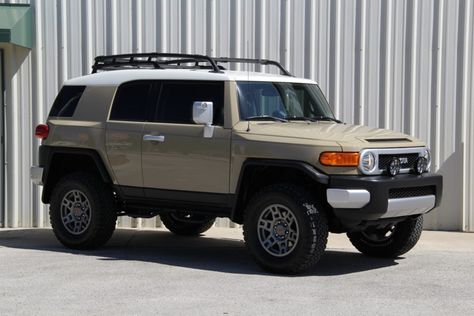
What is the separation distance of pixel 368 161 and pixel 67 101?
3904mm

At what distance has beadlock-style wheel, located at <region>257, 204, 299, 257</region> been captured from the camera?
7582mm

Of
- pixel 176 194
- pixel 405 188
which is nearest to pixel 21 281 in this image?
pixel 176 194

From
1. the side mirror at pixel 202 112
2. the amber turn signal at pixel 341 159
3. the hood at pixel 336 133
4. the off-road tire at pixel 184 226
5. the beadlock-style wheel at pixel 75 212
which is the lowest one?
the off-road tire at pixel 184 226

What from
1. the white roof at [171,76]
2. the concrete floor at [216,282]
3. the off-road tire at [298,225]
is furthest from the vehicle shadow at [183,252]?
the white roof at [171,76]

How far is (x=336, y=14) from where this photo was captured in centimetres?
1113

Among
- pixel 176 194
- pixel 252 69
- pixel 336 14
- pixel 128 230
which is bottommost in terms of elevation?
pixel 128 230

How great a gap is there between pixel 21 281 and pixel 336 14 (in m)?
5.97

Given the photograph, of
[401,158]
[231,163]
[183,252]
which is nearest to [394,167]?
[401,158]

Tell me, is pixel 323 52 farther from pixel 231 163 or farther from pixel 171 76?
pixel 231 163

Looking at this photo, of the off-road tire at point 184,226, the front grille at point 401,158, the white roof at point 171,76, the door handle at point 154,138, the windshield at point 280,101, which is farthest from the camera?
the off-road tire at point 184,226

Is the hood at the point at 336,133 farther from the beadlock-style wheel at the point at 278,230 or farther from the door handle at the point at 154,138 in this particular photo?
the door handle at the point at 154,138

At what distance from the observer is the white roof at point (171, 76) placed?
27.2ft

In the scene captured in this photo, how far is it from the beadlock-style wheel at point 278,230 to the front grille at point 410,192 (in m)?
0.97

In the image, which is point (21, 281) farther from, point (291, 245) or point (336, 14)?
point (336, 14)
